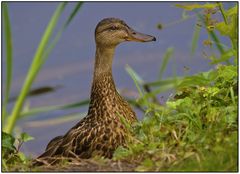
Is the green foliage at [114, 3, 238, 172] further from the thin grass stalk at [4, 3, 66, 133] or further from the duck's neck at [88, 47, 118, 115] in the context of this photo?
the thin grass stalk at [4, 3, 66, 133]

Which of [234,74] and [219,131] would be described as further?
[234,74]

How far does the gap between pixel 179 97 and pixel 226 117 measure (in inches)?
30.2

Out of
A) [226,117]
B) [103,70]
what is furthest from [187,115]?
[103,70]

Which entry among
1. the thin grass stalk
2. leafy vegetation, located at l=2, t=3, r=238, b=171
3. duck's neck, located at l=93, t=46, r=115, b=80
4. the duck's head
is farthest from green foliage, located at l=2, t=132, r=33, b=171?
the thin grass stalk

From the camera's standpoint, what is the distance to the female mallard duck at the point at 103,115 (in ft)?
17.4

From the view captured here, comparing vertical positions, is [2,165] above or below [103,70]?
below

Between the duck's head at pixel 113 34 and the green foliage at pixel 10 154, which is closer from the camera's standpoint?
the green foliage at pixel 10 154

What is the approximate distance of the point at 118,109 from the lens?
5.54 m

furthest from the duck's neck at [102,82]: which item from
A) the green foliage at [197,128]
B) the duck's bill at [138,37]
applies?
the green foliage at [197,128]

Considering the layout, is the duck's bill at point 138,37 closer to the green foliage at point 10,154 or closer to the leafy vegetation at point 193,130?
the leafy vegetation at point 193,130

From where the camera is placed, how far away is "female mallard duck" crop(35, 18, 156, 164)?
5.30 meters

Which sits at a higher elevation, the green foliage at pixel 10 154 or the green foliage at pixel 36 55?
the green foliage at pixel 36 55

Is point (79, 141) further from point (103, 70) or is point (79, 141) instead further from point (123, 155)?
point (123, 155)

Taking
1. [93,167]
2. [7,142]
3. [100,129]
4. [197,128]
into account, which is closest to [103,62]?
[100,129]
